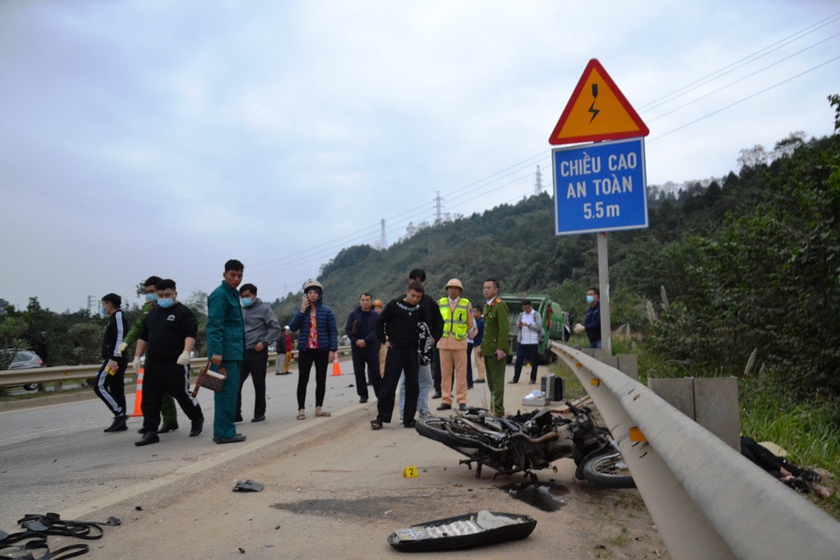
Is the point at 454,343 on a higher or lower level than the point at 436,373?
higher

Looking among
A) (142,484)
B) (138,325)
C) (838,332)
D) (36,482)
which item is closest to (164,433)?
(138,325)

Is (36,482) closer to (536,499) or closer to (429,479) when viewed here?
(429,479)

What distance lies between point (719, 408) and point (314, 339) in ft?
25.2

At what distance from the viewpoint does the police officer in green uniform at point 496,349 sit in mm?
9195

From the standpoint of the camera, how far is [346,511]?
443 centimetres

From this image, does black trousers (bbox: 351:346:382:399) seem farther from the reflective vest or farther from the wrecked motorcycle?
the wrecked motorcycle

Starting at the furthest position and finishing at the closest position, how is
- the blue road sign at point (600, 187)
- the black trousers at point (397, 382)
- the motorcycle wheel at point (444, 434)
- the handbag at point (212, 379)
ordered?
the black trousers at point (397, 382) → the handbag at point (212, 379) → the blue road sign at point (600, 187) → the motorcycle wheel at point (444, 434)

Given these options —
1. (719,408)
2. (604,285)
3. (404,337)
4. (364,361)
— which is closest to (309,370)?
(404,337)

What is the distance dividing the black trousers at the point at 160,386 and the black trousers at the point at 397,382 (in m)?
2.26

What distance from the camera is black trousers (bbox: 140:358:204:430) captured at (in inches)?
326

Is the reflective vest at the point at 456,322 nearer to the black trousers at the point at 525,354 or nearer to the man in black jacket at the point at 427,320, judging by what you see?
the man in black jacket at the point at 427,320

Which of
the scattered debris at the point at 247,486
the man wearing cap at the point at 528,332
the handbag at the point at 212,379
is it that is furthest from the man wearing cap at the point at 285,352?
the scattered debris at the point at 247,486

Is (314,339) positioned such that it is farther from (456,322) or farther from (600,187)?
(600,187)

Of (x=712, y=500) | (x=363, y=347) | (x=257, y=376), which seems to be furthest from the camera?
(x=363, y=347)
